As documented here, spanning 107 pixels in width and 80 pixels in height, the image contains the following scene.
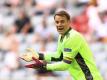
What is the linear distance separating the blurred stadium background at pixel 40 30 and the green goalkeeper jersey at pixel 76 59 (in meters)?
4.68

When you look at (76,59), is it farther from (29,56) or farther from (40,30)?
(40,30)

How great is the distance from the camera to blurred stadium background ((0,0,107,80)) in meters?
12.8

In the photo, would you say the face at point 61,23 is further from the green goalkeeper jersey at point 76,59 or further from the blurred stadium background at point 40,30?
the blurred stadium background at point 40,30

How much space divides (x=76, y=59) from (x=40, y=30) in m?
6.59

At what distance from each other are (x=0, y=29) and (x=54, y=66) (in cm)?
789

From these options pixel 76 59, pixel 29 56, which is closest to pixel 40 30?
pixel 29 56

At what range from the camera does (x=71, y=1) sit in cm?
1428

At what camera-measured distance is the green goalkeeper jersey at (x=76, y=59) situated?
7.23 m

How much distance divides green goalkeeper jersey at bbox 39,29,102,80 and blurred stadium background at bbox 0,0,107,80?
468 centimetres

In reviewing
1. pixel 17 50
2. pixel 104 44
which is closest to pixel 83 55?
pixel 104 44

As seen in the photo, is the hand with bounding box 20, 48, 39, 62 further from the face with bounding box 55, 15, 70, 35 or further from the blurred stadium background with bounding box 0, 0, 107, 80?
the blurred stadium background with bounding box 0, 0, 107, 80

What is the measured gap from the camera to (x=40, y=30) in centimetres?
1388

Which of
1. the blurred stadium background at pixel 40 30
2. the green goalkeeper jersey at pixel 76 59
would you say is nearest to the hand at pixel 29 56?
the green goalkeeper jersey at pixel 76 59

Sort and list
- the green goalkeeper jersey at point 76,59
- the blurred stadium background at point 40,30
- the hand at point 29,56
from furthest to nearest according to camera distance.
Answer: the blurred stadium background at point 40,30 < the hand at point 29,56 < the green goalkeeper jersey at point 76,59
